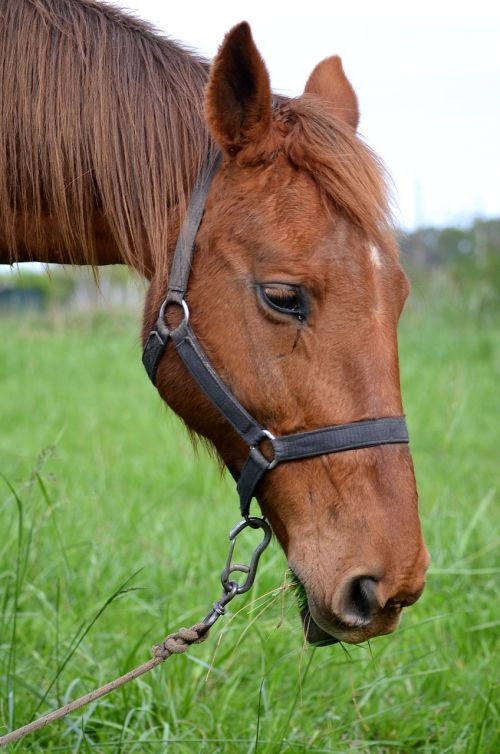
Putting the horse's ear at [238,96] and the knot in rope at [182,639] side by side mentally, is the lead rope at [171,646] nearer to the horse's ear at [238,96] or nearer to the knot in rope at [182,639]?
the knot in rope at [182,639]

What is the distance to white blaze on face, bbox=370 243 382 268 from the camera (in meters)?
2.04

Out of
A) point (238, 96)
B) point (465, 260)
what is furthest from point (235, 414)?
point (465, 260)

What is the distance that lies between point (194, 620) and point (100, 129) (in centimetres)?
194

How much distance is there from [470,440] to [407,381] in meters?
1.63

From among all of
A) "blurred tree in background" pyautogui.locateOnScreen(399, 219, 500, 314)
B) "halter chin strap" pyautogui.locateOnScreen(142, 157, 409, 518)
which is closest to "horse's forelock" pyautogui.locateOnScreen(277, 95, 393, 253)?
"halter chin strap" pyautogui.locateOnScreen(142, 157, 409, 518)

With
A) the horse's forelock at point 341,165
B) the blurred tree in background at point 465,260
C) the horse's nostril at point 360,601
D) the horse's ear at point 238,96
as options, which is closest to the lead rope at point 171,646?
the horse's nostril at point 360,601

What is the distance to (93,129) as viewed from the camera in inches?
87.7

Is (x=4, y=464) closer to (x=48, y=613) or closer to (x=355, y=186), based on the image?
(x=48, y=613)

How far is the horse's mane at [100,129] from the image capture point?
221 centimetres

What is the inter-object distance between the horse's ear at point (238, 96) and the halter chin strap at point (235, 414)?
0.10 meters

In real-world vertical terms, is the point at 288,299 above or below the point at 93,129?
below

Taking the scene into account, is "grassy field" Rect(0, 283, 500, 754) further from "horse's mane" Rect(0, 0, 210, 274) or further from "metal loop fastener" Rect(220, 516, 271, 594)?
"horse's mane" Rect(0, 0, 210, 274)

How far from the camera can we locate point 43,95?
2240 mm

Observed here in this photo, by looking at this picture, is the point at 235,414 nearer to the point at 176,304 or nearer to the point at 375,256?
the point at 176,304
